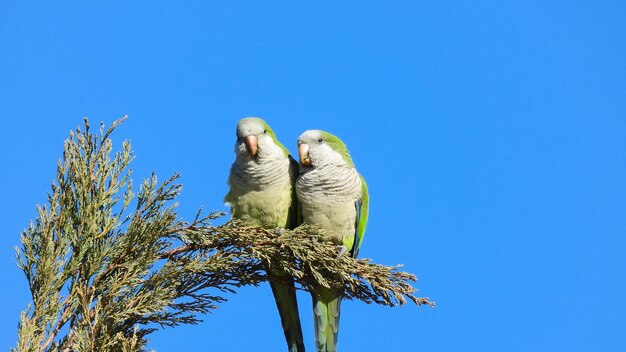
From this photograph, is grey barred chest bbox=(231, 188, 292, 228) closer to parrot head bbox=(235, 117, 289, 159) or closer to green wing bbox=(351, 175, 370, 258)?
parrot head bbox=(235, 117, 289, 159)

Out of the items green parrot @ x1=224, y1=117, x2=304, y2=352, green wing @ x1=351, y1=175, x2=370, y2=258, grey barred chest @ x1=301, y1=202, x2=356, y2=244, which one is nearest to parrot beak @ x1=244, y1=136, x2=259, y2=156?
green parrot @ x1=224, y1=117, x2=304, y2=352

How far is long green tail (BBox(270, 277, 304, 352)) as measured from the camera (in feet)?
15.3

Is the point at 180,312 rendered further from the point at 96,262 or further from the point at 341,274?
the point at 341,274

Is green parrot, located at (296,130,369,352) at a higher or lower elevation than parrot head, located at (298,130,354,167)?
lower

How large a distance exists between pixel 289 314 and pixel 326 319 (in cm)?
25

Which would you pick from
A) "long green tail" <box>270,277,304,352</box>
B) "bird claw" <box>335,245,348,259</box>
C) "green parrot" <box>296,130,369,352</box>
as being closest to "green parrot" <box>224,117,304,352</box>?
"long green tail" <box>270,277,304,352</box>

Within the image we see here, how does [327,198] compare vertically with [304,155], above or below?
below

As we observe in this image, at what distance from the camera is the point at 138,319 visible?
11.8ft

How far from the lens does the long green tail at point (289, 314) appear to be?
4.66 meters

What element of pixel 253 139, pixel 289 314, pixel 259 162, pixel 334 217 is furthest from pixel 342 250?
pixel 253 139

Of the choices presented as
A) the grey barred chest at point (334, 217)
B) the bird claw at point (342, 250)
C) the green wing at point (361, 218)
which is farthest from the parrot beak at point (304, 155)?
the bird claw at point (342, 250)

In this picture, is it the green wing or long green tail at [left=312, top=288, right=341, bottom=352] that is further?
the green wing

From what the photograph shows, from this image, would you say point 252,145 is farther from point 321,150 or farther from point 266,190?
point 321,150

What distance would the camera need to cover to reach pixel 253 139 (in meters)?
4.60
